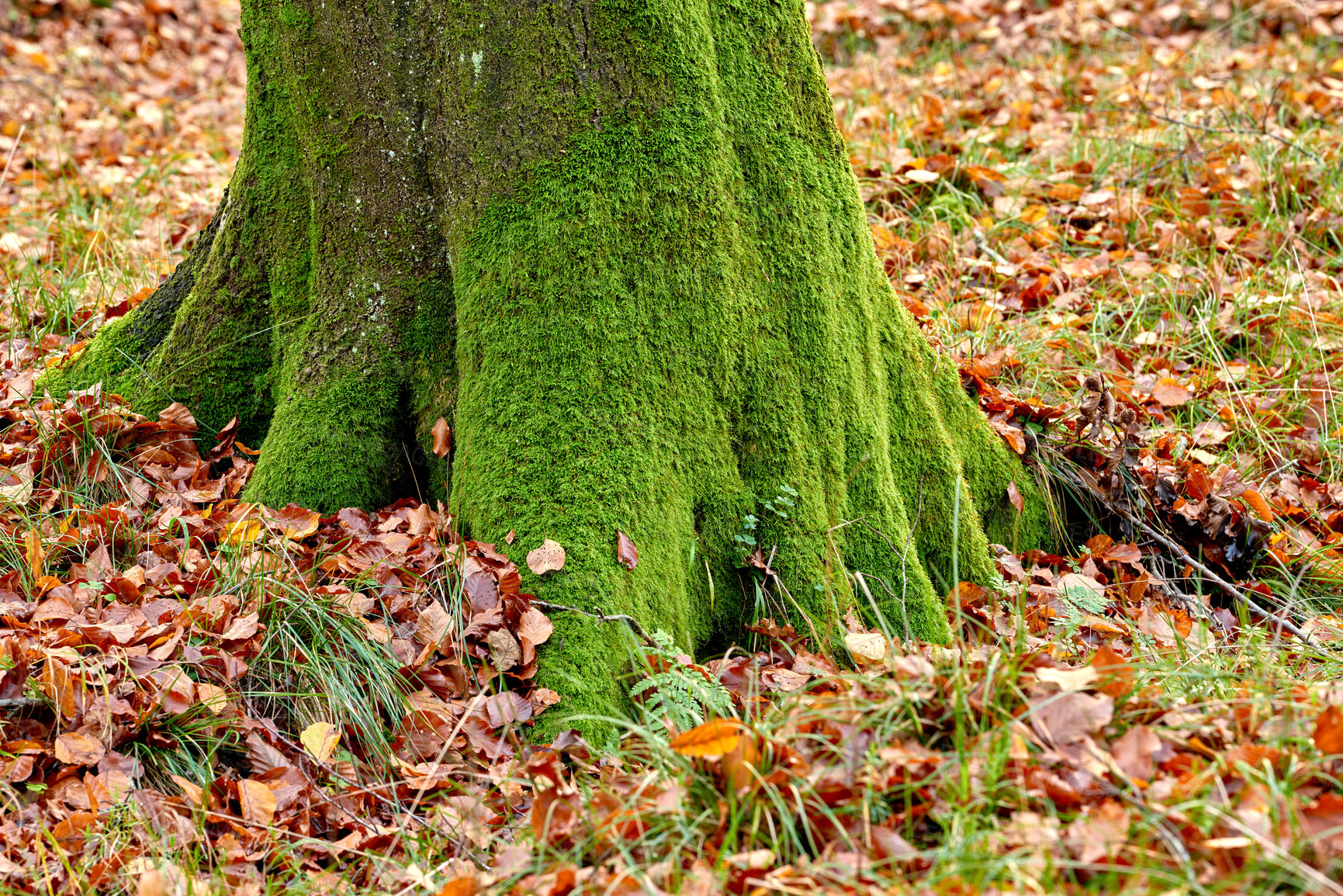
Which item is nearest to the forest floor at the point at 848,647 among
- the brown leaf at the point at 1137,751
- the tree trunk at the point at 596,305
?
the brown leaf at the point at 1137,751

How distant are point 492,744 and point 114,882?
30.3 inches

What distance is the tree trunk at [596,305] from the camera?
8.37ft

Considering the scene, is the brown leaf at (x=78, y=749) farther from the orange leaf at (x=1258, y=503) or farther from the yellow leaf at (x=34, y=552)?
the orange leaf at (x=1258, y=503)

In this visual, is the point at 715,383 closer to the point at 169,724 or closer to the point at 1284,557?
the point at 169,724

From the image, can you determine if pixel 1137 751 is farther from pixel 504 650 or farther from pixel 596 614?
pixel 504 650

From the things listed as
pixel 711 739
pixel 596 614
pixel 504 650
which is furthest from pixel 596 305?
pixel 711 739

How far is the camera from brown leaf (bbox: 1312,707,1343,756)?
1.63m

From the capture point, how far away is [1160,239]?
4.88 m

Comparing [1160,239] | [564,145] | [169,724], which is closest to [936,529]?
[564,145]

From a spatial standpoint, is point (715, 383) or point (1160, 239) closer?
point (715, 383)

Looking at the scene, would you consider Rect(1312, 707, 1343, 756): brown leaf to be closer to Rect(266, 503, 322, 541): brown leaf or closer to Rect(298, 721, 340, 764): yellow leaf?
Rect(298, 721, 340, 764): yellow leaf

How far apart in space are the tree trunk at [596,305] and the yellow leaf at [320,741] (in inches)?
21.0

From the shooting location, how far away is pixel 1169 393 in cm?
398

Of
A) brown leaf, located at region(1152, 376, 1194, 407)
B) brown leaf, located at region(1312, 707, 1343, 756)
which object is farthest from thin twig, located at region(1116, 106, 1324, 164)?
brown leaf, located at region(1312, 707, 1343, 756)
